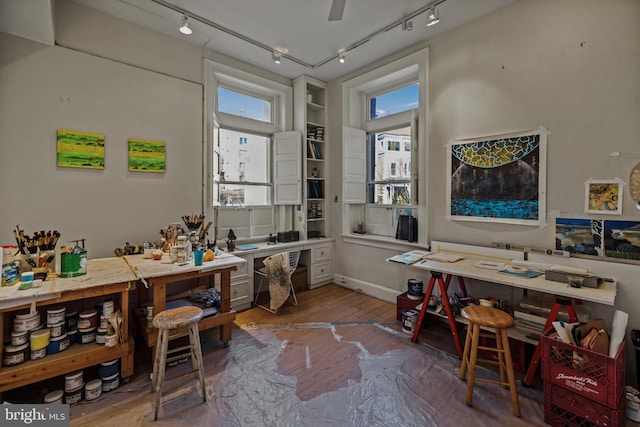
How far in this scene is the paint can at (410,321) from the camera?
2.84 meters

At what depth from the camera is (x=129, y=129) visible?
2.95 metres

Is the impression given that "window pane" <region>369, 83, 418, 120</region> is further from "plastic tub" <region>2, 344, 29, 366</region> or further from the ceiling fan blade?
"plastic tub" <region>2, 344, 29, 366</region>

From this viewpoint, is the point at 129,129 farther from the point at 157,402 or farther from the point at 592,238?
the point at 592,238

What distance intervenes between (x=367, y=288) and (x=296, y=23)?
3429mm

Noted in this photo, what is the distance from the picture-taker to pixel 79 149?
2.68m

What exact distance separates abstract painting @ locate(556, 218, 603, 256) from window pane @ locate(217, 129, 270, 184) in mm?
3603

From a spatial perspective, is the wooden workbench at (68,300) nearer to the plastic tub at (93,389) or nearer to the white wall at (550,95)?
the plastic tub at (93,389)

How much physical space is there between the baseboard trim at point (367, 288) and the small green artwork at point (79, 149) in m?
3.36

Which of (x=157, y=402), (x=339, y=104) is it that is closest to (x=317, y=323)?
(x=157, y=402)

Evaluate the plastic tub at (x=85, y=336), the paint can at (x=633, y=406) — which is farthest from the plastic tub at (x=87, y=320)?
the paint can at (x=633, y=406)

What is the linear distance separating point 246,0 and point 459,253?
3316 millimetres

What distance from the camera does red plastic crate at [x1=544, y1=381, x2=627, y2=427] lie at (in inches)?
62.9

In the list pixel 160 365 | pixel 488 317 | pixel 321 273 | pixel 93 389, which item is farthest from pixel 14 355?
pixel 321 273

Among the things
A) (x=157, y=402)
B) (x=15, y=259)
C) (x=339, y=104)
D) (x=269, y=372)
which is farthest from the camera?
(x=339, y=104)
